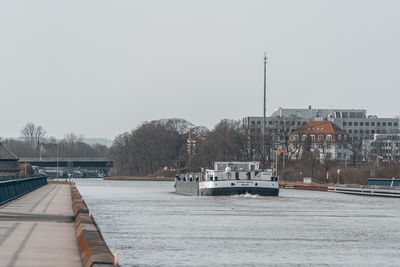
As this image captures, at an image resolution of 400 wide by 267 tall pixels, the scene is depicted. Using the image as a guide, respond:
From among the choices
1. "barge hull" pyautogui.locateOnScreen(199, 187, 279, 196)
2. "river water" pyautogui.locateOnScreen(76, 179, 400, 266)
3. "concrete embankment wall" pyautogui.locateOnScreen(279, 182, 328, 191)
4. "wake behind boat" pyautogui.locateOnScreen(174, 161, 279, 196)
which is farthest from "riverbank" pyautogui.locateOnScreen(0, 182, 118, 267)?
"concrete embankment wall" pyautogui.locateOnScreen(279, 182, 328, 191)

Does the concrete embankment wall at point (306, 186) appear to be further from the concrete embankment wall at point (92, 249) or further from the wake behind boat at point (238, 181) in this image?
the concrete embankment wall at point (92, 249)

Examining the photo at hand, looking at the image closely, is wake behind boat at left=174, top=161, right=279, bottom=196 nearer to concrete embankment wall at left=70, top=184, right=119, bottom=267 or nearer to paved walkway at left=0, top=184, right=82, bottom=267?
paved walkway at left=0, top=184, right=82, bottom=267

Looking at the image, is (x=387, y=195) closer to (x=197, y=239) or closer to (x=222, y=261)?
(x=197, y=239)

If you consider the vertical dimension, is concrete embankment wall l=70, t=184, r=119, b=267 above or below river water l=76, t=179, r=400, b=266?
above

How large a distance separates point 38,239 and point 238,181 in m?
56.0

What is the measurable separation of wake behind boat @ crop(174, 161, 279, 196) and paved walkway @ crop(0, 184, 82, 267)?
4208 centimetres

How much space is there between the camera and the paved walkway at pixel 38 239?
75.0 ft

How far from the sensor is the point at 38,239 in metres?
28.1

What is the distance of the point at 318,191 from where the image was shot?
112375 mm

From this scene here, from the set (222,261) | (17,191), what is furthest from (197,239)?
(17,191)

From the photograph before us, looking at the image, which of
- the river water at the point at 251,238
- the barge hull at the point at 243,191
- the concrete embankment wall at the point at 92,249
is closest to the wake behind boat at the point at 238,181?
the barge hull at the point at 243,191

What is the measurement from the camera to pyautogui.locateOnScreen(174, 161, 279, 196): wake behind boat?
83.2 m

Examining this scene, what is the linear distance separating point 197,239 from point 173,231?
4.44m

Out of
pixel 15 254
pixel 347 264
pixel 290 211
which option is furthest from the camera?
pixel 290 211
